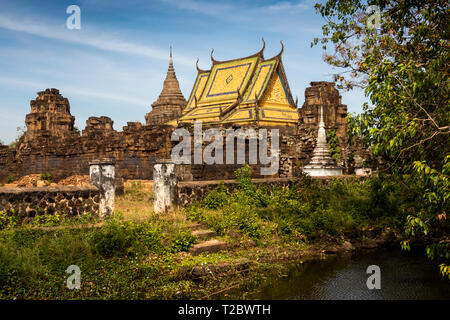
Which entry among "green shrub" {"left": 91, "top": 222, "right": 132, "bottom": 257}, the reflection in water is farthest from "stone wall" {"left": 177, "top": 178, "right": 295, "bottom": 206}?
the reflection in water

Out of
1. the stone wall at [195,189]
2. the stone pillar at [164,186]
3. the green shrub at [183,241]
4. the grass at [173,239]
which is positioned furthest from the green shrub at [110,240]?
the stone wall at [195,189]

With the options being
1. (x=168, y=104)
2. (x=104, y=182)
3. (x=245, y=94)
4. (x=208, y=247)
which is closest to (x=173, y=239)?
(x=208, y=247)

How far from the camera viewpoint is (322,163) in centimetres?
1569

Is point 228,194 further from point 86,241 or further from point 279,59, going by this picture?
point 279,59

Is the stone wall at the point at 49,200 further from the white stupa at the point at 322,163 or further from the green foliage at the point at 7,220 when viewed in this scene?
the white stupa at the point at 322,163

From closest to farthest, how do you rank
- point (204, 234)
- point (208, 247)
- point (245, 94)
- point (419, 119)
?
point (419, 119) → point (208, 247) → point (204, 234) → point (245, 94)

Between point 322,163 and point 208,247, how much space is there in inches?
347

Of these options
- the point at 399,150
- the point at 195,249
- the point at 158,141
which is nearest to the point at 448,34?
the point at 399,150

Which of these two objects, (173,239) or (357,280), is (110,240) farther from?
(357,280)

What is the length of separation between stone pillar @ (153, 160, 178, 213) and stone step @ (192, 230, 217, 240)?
4.53 feet

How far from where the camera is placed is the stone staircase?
7.70 m

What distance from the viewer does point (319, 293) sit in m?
6.58

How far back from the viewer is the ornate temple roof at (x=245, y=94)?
29.7m

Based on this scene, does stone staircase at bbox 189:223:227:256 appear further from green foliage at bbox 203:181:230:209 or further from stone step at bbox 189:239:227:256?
green foliage at bbox 203:181:230:209
